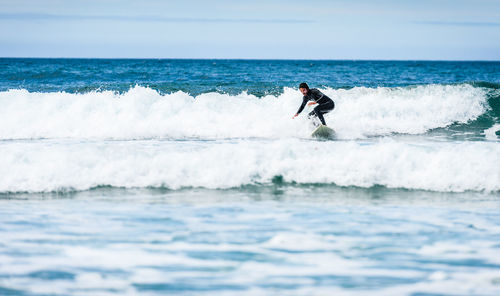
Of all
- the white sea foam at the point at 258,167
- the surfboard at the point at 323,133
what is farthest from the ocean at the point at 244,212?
the surfboard at the point at 323,133

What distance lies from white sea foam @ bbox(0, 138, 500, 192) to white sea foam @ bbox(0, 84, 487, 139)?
14.1 ft

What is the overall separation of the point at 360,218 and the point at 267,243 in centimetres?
157

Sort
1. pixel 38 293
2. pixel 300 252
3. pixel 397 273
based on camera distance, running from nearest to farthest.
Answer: pixel 38 293
pixel 397 273
pixel 300 252

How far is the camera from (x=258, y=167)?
923 centimetres

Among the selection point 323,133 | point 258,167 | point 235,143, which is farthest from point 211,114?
point 258,167

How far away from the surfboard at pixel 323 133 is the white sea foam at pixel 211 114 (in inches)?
18.6

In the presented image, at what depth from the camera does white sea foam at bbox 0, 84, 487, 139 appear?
1463 centimetres

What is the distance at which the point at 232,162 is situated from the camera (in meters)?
9.37

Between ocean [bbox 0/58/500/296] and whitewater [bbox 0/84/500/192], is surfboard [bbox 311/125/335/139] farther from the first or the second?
whitewater [bbox 0/84/500/192]

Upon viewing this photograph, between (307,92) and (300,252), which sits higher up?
(307,92)

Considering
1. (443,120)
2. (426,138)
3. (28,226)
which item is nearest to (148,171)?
(28,226)

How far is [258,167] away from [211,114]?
6.91 metres

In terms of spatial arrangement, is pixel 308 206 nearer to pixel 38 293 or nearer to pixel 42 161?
pixel 38 293

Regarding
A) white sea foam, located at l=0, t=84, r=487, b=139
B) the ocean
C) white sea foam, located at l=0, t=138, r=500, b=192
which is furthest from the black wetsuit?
white sea foam, located at l=0, t=138, r=500, b=192
